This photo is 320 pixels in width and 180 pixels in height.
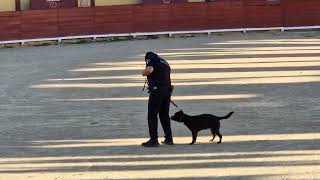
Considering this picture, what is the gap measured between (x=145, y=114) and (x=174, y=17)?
18996mm

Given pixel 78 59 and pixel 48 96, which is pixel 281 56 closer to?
pixel 78 59

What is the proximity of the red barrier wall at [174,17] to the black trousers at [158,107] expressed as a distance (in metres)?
21.0

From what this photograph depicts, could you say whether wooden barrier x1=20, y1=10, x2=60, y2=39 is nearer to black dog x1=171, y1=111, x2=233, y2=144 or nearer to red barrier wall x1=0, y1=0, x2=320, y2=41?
red barrier wall x1=0, y1=0, x2=320, y2=41

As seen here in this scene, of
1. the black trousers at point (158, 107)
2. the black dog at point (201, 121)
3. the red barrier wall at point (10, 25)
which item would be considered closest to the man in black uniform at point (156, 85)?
the black trousers at point (158, 107)

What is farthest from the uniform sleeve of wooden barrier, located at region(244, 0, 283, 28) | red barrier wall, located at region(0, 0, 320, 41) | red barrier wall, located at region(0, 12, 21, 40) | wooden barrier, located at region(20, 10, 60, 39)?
wooden barrier, located at region(244, 0, 283, 28)

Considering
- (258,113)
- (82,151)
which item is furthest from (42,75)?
(82,151)

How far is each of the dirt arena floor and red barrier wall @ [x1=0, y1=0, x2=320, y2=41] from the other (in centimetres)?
550

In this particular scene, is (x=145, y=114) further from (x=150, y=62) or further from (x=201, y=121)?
(x=150, y=62)

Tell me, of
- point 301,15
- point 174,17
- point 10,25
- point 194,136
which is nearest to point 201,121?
point 194,136

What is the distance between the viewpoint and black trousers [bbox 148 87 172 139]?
9570 millimetres

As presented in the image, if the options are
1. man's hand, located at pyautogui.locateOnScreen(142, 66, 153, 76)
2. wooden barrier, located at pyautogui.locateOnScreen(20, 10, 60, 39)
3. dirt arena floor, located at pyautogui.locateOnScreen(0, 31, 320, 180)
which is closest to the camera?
dirt arena floor, located at pyautogui.locateOnScreen(0, 31, 320, 180)

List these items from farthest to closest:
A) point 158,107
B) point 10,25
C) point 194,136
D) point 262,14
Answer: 1. point 262,14
2. point 10,25
3. point 194,136
4. point 158,107

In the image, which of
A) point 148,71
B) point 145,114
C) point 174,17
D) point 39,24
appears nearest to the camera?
point 148,71

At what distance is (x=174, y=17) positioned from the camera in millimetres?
31391
